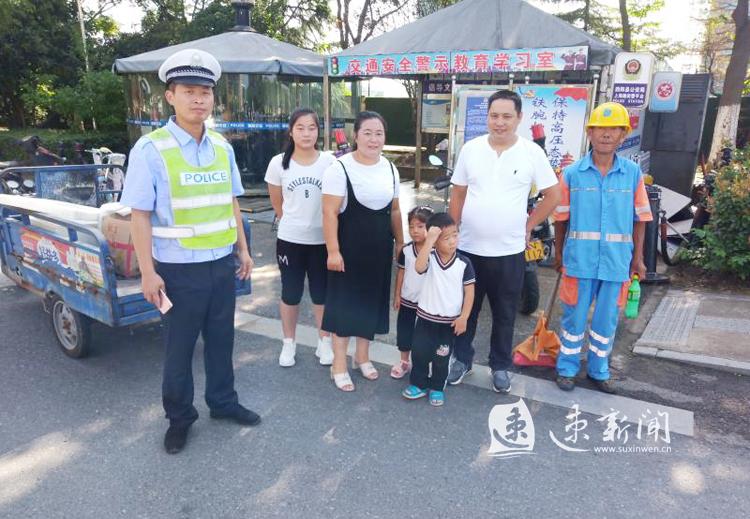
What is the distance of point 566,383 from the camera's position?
368cm

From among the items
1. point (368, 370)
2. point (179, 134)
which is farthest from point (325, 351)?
point (179, 134)

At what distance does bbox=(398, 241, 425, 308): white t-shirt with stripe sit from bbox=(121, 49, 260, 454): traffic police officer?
1074 mm

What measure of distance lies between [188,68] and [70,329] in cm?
244

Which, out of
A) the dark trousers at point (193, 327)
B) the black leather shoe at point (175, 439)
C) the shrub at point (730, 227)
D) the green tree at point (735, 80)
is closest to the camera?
the dark trousers at point (193, 327)

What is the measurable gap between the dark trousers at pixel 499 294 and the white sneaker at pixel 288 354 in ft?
3.93

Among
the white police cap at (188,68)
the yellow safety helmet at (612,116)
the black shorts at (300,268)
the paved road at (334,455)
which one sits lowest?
the paved road at (334,455)

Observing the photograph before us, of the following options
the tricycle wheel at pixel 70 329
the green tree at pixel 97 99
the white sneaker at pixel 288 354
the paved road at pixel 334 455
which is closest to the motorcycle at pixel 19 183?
the tricycle wheel at pixel 70 329

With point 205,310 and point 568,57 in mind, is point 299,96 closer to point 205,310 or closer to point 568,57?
point 568,57

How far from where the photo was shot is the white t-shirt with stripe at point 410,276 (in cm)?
350

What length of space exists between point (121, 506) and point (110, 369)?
1550 millimetres

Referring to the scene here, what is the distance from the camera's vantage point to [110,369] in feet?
12.9

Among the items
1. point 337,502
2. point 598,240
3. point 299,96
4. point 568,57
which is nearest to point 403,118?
point 299,96

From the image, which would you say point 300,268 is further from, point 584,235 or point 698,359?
point 698,359

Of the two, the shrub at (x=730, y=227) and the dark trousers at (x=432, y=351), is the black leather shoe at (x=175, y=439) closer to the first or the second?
the dark trousers at (x=432, y=351)
